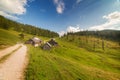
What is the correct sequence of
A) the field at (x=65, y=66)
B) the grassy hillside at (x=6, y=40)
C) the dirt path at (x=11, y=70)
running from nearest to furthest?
the dirt path at (x=11, y=70), the field at (x=65, y=66), the grassy hillside at (x=6, y=40)

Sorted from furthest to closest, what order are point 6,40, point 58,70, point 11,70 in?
point 6,40
point 58,70
point 11,70

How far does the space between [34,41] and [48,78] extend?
102 metres

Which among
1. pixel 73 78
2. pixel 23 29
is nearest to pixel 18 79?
pixel 73 78

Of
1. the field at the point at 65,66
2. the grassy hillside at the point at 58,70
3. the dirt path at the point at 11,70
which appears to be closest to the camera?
the dirt path at the point at 11,70

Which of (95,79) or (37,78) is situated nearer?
(37,78)

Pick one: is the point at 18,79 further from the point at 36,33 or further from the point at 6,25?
the point at 36,33

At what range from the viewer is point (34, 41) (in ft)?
379

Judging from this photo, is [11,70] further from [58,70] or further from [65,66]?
[65,66]

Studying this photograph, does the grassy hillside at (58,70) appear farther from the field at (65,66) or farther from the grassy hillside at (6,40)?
the grassy hillside at (6,40)

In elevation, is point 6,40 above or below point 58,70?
above

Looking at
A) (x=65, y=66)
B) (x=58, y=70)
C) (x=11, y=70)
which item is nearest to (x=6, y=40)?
(x=65, y=66)

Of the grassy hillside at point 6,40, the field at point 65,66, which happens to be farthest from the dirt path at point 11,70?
the grassy hillside at point 6,40

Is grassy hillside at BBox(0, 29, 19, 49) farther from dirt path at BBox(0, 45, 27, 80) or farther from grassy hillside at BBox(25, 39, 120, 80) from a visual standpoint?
dirt path at BBox(0, 45, 27, 80)

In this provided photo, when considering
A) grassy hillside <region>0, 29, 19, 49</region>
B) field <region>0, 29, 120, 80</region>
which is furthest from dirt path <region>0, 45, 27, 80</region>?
grassy hillside <region>0, 29, 19, 49</region>
